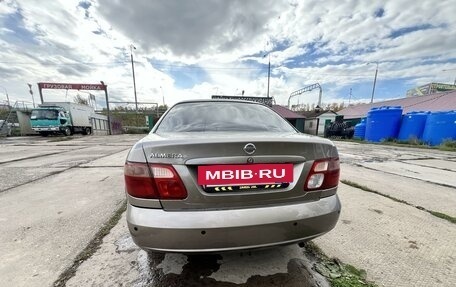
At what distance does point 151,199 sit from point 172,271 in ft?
2.40

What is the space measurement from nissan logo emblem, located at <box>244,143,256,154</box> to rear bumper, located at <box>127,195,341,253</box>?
0.37 m

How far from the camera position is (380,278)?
1.62 metres

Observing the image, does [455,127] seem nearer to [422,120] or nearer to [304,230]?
[422,120]

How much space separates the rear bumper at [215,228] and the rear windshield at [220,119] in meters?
0.80

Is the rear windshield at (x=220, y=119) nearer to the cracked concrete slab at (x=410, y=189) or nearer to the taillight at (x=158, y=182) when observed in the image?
the taillight at (x=158, y=182)

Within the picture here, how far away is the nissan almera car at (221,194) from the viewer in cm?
127

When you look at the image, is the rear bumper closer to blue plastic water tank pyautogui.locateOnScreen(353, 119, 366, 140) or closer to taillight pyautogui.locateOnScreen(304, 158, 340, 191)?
taillight pyautogui.locateOnScreen(304, 158, 340, 191)

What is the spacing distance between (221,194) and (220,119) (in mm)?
1022

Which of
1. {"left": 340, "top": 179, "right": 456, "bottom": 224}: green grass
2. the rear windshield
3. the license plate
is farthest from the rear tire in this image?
the license plate

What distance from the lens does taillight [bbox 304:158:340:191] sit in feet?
4.91

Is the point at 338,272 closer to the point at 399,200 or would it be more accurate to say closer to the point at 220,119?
the point at 220,119

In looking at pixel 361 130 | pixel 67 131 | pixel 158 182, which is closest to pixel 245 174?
pixel 158 182

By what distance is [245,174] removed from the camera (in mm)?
1363

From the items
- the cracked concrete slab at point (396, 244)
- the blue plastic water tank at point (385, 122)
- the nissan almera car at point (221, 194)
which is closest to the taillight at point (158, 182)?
the nissan almera car at point (221, 194)
